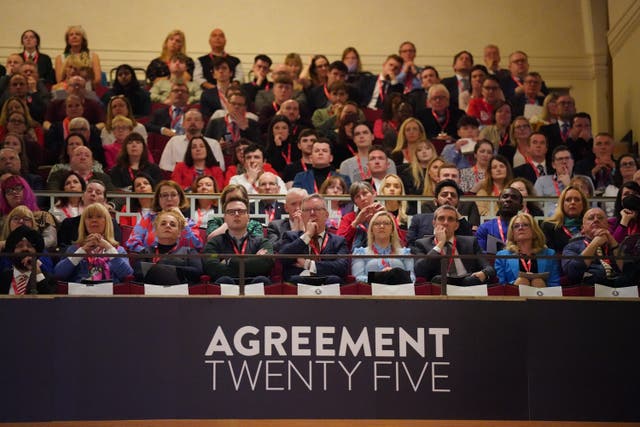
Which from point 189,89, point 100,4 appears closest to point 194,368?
point 189,89

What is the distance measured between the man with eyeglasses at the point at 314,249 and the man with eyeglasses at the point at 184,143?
3111mm

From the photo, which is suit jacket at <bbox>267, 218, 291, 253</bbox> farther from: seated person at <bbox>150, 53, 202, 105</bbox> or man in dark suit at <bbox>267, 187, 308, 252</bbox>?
seated person at <bbox>150, 53, 202, 105</bbox>

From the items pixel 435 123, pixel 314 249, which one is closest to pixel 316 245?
Result: pixel 314 249

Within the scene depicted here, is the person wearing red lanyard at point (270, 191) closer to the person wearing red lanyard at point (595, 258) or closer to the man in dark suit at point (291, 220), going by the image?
the man in dark suit at point (291, 220)

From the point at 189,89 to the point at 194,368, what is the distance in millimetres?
6327

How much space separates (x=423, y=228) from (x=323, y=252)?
1163mm

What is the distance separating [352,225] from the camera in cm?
1067

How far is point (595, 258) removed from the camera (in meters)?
9.48

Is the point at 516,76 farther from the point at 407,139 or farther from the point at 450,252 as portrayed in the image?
the point at 450,252

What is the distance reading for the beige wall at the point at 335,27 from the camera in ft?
58.9

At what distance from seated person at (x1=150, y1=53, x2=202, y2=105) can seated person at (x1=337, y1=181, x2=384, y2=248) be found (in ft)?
14.3

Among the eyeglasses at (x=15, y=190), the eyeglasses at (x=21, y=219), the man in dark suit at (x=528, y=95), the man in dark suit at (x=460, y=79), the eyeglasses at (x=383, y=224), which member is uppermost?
the man in dark suit at (x=460, y=79)

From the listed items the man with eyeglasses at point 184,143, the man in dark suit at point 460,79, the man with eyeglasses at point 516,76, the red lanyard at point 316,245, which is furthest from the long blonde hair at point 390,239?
the man with eyeglasses at point 516,76

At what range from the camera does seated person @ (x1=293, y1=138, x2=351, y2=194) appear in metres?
12.5
